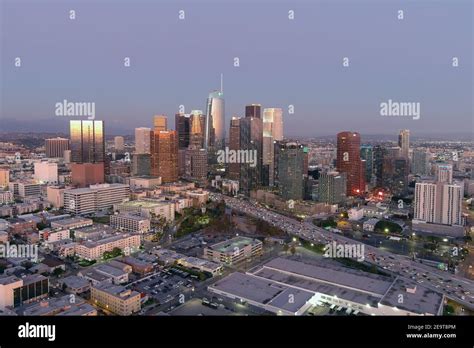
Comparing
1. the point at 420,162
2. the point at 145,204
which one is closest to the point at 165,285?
the point at 145,204

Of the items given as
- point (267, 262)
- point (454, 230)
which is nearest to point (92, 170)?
point (267, 262)

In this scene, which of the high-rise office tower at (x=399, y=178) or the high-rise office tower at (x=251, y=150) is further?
the high-rise office tower at (x=251, y=150)

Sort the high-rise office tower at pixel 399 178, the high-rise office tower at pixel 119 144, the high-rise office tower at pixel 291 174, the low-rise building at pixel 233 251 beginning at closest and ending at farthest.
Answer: the low-rise building at pixel 233 251, the high-rise office tower at pixel 291 174, the high-rise office tower at pixel 399 178, the high-rise office tower at pixel 119 144

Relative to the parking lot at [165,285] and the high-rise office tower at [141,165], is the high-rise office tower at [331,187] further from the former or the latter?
the high-rise office tower at [141,165]

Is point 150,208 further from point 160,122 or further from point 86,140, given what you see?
point 160,122

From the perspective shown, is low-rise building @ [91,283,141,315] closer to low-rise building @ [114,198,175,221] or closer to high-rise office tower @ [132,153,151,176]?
low-rise building @ [114,198,175,221]

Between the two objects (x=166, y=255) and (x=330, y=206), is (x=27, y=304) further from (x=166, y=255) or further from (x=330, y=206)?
(x=330, y=206)

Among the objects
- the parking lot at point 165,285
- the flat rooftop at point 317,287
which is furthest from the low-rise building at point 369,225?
the parking lot at point 165,285
